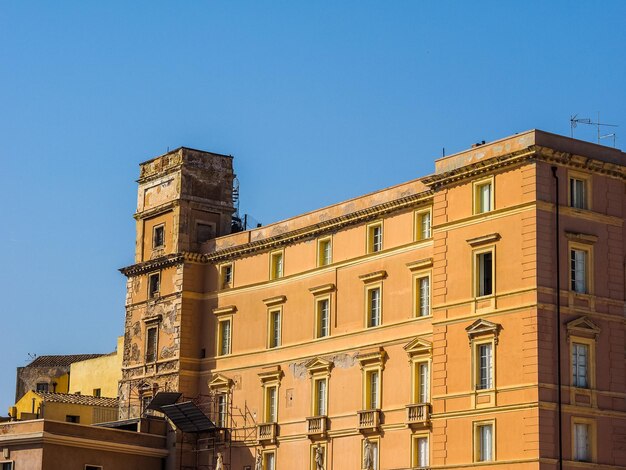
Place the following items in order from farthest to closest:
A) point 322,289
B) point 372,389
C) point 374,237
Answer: point 322,289 → point 374,237 → point 372,389

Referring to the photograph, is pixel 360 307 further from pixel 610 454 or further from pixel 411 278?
pixel 610 454

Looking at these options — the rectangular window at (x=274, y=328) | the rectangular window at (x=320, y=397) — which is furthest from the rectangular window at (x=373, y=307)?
the rectangular window at (x=274, y=328)

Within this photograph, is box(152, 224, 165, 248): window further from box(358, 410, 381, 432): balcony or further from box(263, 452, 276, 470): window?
box(358, 410, 381, 432): balcony

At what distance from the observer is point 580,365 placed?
52.6 m

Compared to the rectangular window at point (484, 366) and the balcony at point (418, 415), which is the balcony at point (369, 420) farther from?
the rectangular window at point (484, 366)

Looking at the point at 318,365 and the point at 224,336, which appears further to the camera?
the point at 224,336

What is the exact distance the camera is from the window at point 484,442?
5216cm

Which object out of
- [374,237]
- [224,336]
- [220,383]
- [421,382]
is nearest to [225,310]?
[224,336]

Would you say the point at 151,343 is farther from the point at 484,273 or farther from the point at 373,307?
the point at 484,273

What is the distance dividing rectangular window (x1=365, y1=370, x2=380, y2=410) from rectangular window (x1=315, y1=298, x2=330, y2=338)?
3.87 m

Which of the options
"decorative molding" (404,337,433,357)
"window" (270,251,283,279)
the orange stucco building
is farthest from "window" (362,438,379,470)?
"window" (270,251,283,279)

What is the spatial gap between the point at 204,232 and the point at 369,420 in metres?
17.1

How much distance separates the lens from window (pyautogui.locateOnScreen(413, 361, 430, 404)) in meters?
56.9

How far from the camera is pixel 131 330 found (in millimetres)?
73938
